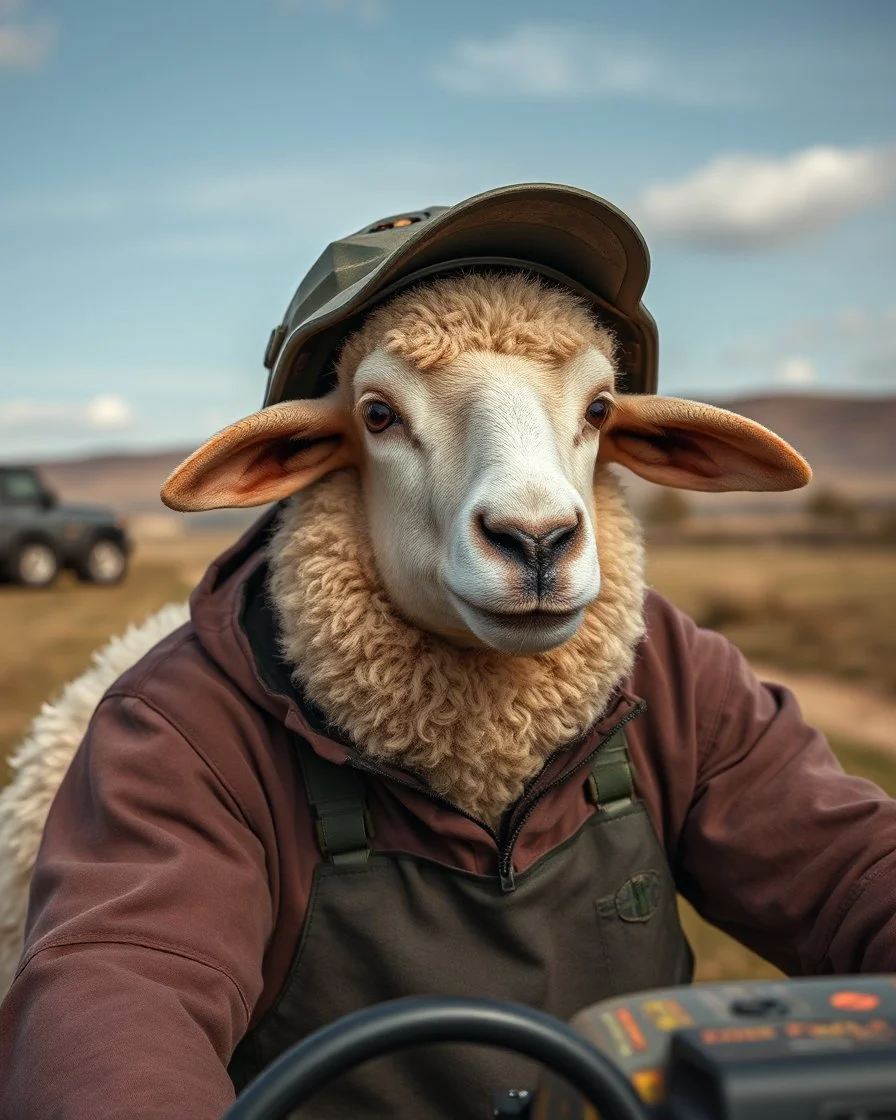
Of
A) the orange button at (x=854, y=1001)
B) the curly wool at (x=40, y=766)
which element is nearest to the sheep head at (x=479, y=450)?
the curly wool at (x=40, y=766)

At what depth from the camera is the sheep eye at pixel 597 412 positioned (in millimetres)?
2039

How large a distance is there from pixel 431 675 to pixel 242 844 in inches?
15.6

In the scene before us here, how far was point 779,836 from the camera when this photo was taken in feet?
6.95

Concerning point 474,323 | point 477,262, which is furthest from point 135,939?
point 477,262

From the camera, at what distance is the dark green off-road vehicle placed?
1443 cm

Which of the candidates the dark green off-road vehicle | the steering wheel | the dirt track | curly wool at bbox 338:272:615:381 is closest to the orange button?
the steering wheel

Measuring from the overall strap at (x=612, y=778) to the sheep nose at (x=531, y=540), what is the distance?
47cm

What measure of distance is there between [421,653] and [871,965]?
0.86 m

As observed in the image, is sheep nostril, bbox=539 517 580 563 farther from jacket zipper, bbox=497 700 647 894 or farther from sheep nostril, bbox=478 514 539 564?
jacket zipper, bbox=497 700 647 894

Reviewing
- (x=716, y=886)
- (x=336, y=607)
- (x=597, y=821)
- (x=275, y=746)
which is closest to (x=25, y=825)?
(x=275, y=746)

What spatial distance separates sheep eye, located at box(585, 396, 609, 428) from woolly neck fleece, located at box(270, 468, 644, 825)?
234 millimetres

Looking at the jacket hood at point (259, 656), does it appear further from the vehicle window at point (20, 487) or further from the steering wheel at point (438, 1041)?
the vehicle window at point (20, 487)

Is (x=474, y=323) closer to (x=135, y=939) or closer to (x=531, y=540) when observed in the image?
(x=531, y=540)

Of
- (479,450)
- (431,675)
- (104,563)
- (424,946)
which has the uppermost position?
(479,450)
